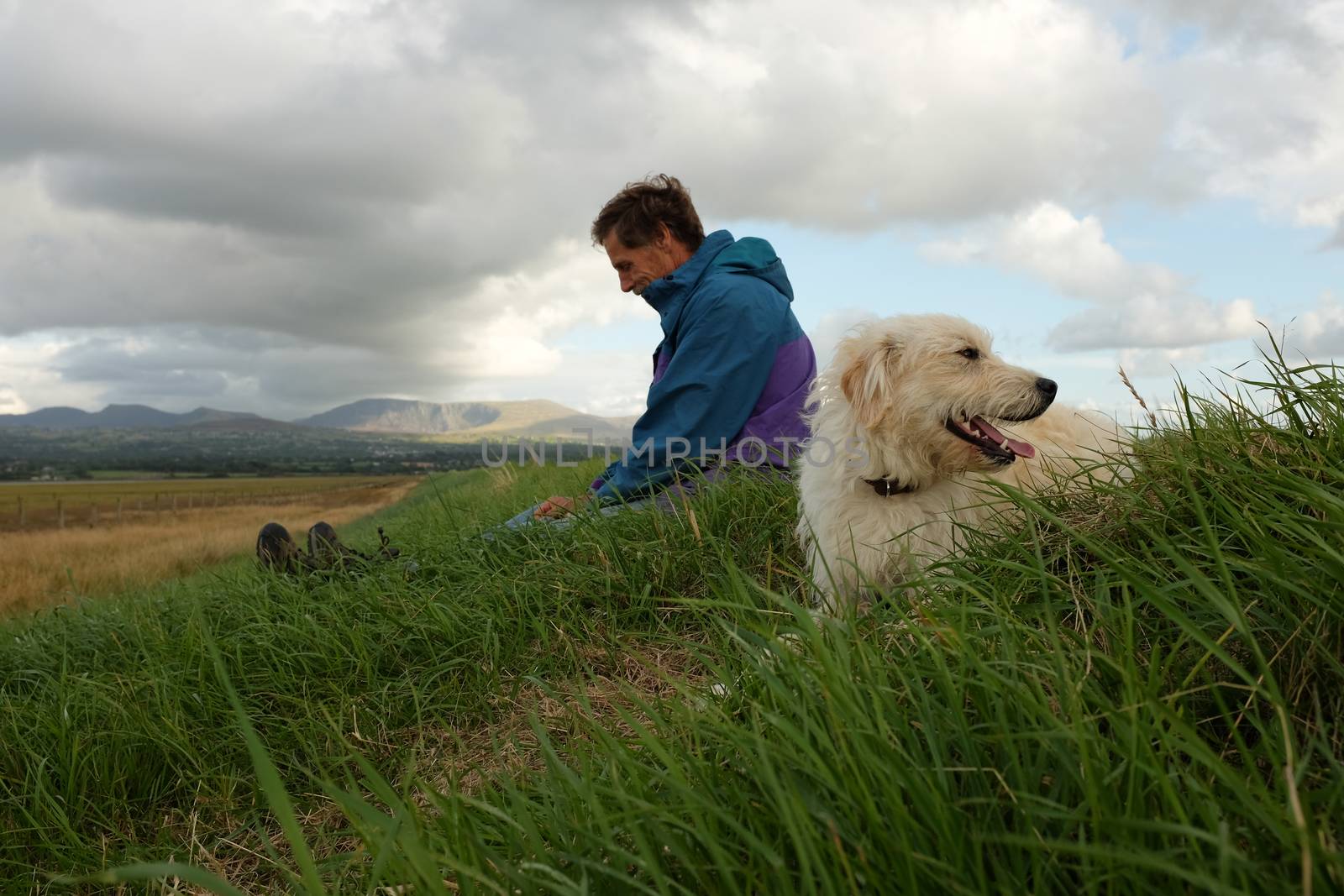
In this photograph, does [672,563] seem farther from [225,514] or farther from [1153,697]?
[225,514]

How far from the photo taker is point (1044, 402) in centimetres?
391

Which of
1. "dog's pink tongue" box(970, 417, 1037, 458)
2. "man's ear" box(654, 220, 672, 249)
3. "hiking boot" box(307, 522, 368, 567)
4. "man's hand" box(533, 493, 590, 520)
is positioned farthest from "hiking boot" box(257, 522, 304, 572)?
"dog's pink tongue" box(970, 417, 1037, 458)

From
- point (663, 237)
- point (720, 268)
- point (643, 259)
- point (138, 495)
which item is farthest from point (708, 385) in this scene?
point (138, 495)

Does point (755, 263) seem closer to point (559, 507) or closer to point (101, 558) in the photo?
point (559, 507)

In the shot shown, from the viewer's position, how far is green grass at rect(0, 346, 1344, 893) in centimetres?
144

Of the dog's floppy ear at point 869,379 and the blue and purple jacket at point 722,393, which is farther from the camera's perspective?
A: the blue and purple jacket at point 722,393

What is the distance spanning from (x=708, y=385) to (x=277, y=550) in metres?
3.55

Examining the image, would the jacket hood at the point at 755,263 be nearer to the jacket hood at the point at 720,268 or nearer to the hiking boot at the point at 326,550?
the jacket hood at the point at 720,268

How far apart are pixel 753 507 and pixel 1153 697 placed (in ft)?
9.83

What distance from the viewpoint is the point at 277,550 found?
5.91 m

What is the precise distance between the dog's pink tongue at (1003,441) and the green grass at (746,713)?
0.70 m

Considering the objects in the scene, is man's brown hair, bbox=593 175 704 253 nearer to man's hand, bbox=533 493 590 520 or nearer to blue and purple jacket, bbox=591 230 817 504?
blue and purple jacket, bbox=591 230 817 504

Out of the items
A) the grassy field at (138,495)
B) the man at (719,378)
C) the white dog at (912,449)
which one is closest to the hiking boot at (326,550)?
the man at (719,378)

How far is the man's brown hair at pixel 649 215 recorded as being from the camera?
6.58 meters
